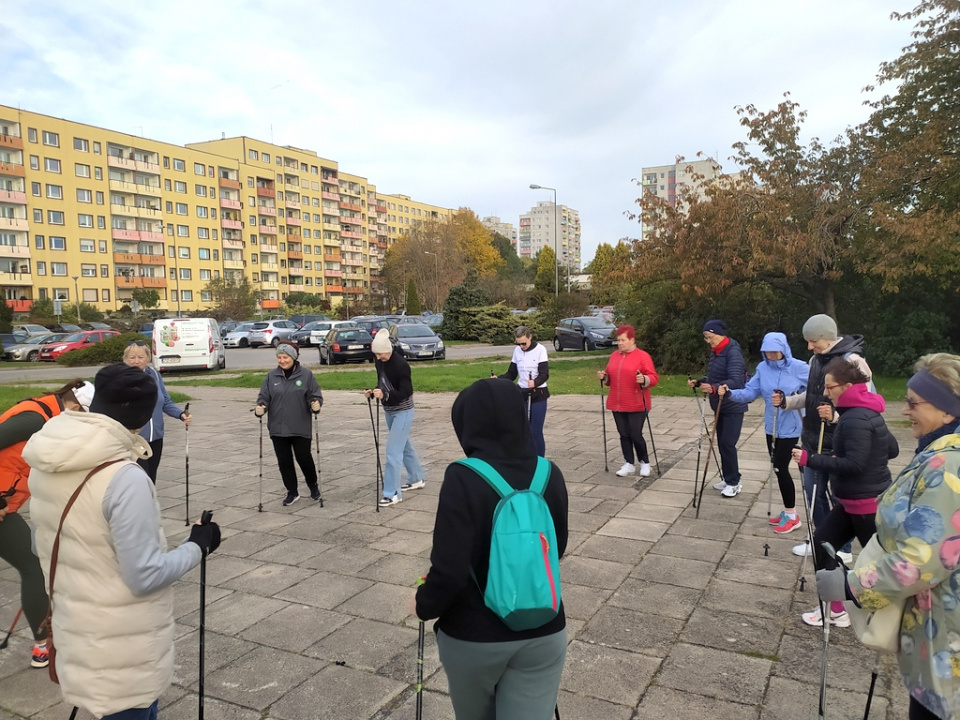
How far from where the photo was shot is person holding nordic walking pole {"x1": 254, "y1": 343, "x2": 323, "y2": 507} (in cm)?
673

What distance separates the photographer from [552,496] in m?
2.24

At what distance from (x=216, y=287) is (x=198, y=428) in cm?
5334

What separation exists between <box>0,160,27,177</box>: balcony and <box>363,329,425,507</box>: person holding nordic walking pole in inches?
2694

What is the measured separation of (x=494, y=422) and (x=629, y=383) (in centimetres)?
544

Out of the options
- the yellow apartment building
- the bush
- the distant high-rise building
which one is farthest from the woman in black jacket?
the distant high-rise building

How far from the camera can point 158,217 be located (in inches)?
2879

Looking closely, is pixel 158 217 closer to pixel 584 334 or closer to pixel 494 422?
pixel 584 334

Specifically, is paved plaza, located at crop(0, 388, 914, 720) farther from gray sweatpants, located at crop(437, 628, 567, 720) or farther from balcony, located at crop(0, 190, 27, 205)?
balcony, located at crop(0, 190, 27, 205)

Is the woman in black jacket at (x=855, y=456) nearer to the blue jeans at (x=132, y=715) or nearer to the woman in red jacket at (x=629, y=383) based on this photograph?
the blue jeans at (x=132, y=715)

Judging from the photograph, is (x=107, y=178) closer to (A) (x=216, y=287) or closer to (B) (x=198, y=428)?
(A) (x=216, y=287)

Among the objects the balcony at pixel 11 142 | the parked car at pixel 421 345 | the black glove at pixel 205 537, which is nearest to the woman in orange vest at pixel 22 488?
the black glove at pixel 205 537

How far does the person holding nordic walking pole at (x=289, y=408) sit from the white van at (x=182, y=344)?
18.3 meters

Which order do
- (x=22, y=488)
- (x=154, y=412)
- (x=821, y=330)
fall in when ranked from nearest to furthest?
(x=22, y=488), (x=821, y=330), (x=154, y=412)

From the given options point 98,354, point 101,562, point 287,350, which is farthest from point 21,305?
point 101,562
